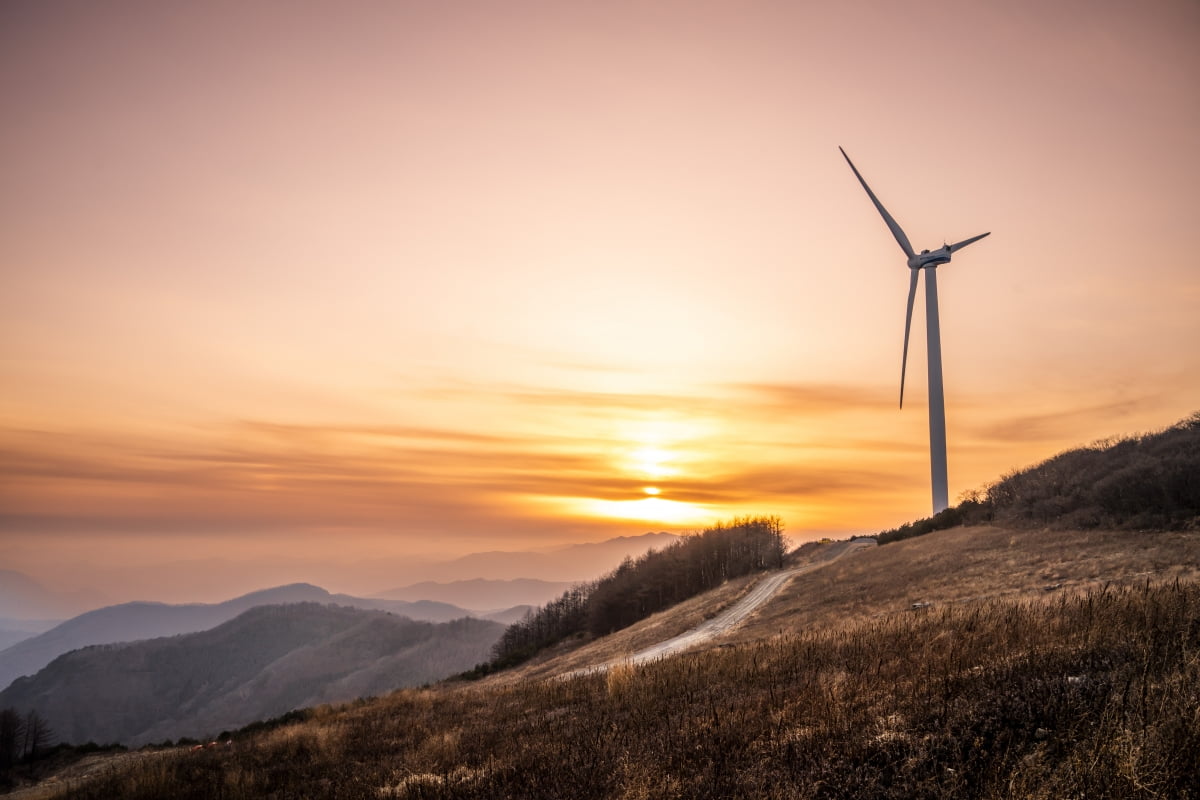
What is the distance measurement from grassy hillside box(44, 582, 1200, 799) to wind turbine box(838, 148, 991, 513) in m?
37.6

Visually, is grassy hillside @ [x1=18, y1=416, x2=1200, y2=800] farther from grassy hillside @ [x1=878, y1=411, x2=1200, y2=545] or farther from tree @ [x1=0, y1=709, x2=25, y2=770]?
tree @ [x1=0, y1=709, x2=25, y2=770]

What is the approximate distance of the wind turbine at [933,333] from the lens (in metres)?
47.4

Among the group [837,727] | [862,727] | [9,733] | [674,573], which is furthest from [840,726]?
[9,733]

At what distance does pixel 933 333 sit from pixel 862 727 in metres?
48.1

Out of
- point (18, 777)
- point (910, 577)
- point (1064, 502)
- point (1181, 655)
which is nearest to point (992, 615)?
point (1181, 655)

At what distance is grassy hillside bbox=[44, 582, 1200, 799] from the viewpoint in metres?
5.43

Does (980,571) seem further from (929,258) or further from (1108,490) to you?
(929,258)

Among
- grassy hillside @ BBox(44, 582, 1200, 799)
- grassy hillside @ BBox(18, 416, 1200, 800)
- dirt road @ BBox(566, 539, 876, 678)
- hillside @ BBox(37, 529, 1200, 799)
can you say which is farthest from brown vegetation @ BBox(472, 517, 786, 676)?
grassy hillside @ BBox(44, 582, 1200, 799)

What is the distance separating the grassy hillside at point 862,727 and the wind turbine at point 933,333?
37606 millimetres

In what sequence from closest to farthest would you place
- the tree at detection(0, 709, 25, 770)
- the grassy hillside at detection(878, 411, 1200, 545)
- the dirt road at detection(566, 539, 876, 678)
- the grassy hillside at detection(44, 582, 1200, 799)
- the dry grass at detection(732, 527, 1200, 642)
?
the grassy hillside at detection(44, 582, 1200, 799) < the dry grass at detection(732, 527, 1200, 642) < the grassy hillside at detection(878, 411, 1200, 545) < the dirt road at detection(566, 539, 876, 678) < the tree at detection(0, 709, 25, 770)

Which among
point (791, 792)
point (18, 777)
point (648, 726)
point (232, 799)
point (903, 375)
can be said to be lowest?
point (18, 777)

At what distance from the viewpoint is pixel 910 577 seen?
30062 millimetres

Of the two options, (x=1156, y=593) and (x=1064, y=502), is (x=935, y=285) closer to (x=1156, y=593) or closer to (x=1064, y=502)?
(x=1064, y=502)

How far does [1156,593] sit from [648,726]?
9269 mm
